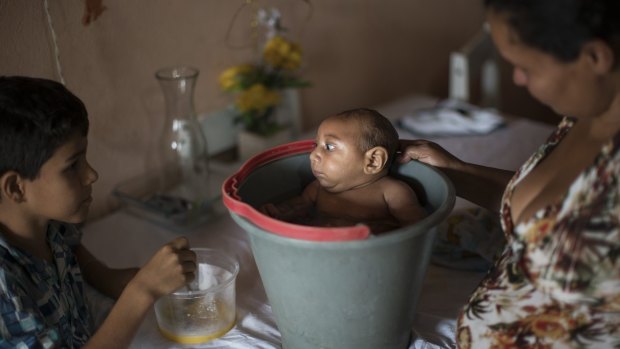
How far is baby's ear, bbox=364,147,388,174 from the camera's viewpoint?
112cm

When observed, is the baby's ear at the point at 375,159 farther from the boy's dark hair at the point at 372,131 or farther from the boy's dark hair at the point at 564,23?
the boy's dark hair at the point at 564,23

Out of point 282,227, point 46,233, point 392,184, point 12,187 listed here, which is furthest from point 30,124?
point 392,184

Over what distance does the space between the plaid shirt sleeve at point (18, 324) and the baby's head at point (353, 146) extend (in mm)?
530

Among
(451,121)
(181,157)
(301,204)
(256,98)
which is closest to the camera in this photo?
(301,204)

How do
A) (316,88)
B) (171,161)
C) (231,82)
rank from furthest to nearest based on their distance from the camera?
(316,88) → (231,82) → (171,161)

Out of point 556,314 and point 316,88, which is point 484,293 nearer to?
point 556,314

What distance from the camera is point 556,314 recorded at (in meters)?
0.87

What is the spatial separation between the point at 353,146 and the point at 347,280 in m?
0.30

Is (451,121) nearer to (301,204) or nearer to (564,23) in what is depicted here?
(301,204)

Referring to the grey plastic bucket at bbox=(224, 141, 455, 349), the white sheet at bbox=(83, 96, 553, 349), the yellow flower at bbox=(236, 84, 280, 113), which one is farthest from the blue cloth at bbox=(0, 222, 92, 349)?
the yellow flower at bbox=(236, 84, 280, 113)

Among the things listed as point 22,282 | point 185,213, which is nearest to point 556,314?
point 22,282

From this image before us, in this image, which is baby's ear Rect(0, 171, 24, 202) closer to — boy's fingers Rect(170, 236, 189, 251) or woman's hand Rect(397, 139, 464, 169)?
boy's fingers Rect(170, 236, 189, 251)

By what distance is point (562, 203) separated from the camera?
2.65 feet

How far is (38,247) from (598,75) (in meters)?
0.91
